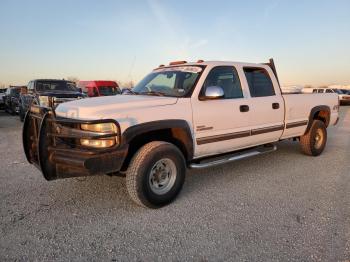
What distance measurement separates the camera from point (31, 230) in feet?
10.9

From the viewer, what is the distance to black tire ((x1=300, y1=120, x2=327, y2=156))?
6.55 m

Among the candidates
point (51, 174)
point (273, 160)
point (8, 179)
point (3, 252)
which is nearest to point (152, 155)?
point (51, 174)

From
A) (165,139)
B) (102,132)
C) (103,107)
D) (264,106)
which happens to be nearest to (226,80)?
(264,106)

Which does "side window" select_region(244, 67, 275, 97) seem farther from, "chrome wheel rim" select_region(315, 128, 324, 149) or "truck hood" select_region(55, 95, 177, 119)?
"chrome wheel rim" select_region(315, 128, 324, 149)

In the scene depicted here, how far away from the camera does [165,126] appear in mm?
3932

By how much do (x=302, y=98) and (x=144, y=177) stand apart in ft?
13.0

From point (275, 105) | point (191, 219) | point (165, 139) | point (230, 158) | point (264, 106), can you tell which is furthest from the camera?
point (275, 105)

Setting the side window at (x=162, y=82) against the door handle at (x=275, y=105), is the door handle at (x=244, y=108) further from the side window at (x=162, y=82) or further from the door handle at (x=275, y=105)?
the side window at (x=162, y=82)

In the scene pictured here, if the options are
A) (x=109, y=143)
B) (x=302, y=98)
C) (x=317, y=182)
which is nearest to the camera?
(x=109, y=143)

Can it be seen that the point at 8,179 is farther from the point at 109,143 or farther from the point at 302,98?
the point at 302,98

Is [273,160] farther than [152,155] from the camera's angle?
Yes

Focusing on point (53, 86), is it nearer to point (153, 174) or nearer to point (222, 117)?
point (222, 117)

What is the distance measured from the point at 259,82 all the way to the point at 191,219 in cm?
295

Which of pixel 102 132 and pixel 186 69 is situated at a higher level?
pixel 186 69
